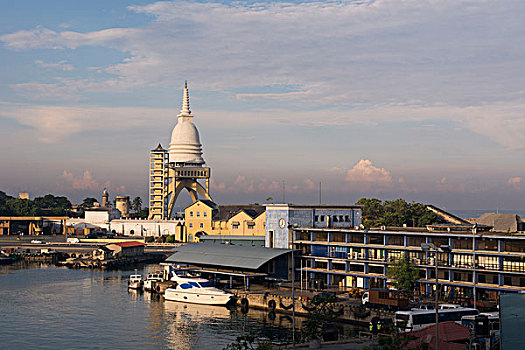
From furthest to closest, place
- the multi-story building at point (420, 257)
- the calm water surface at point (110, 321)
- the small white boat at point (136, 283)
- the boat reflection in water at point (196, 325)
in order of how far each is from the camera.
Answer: the small white boat at point (136, 283) < the multi-story building at point (420, 257) < the calm water surface at point (110, 321) < the boat reflection in water at point (196, 325)

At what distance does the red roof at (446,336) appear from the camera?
147 feet

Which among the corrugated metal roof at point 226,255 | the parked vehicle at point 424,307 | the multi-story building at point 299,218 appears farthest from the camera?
the multi-story building at point 299,218

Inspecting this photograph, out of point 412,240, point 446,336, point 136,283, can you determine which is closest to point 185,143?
point 136,283

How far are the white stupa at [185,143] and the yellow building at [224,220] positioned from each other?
36.5m

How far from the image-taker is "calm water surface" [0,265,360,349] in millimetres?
58875

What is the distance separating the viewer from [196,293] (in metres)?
79.7

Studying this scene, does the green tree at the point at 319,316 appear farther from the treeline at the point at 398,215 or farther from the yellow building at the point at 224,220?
the treeline at the point at 398,215

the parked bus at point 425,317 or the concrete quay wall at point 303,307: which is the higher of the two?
the parked bus at point 425,317

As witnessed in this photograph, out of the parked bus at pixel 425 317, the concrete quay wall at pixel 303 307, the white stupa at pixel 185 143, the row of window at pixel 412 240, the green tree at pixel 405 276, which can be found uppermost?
the white stupa at pixel 185 143

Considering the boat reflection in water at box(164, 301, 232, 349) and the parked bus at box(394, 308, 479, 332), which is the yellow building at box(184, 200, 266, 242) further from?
the parked bus at box(394, 308, 479, 332)

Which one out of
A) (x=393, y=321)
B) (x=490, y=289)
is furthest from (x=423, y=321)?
(x=490, y=289)

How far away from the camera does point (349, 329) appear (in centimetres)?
6322

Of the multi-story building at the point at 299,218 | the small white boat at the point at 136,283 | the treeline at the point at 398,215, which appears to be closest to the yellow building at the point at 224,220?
the treeline at the point at 398,215

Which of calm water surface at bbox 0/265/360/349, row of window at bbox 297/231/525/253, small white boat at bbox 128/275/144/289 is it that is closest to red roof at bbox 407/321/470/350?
calm water surface at bbox 0/265/360/349
